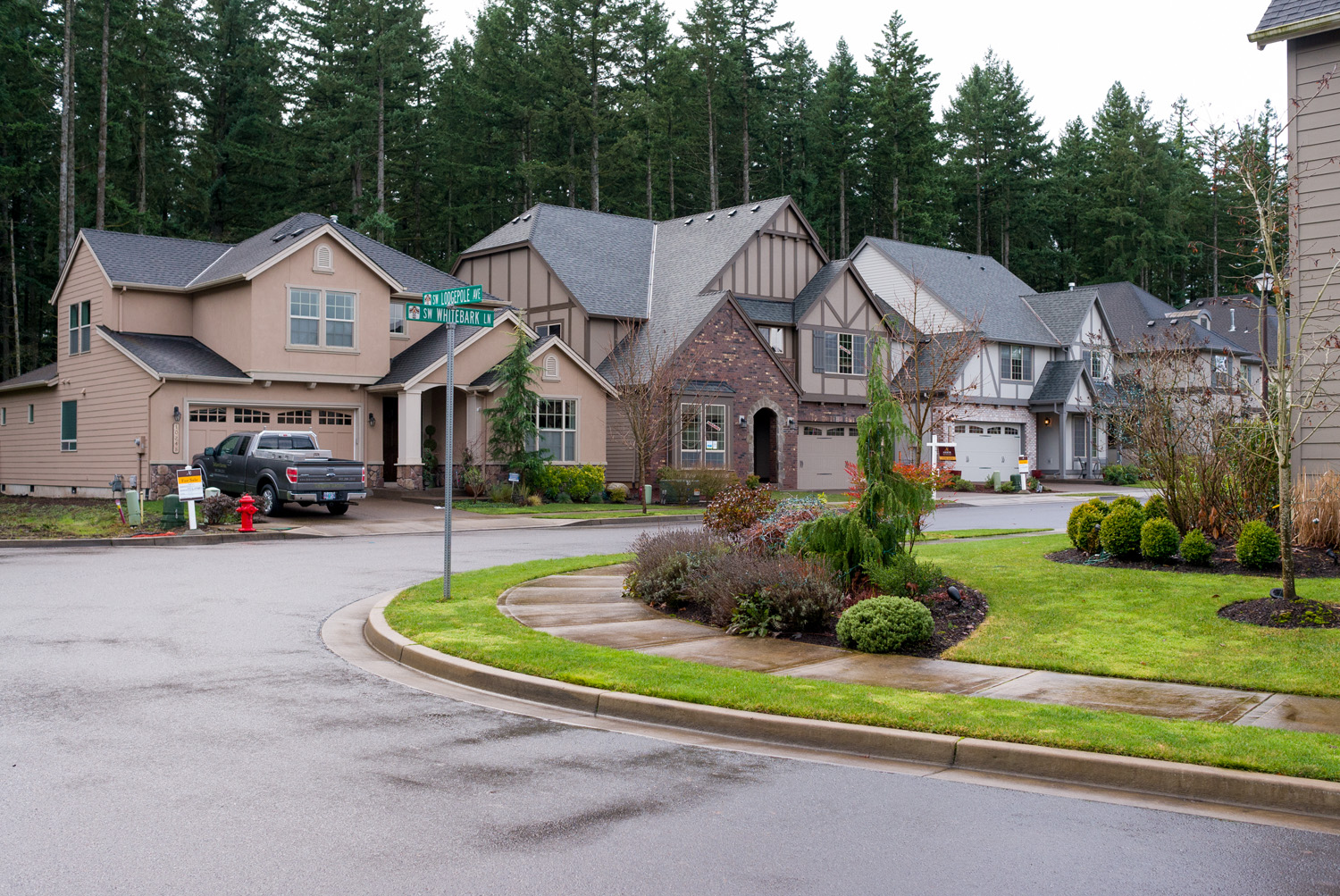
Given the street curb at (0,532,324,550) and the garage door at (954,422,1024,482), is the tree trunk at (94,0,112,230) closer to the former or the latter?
the street curb at (0,532,324,550)

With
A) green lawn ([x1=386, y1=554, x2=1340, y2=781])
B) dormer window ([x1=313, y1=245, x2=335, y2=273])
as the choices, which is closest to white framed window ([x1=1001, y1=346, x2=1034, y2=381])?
dormer window ([x1=313, y1=245, x2=335, y2=273])

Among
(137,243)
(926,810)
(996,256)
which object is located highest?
(996,256)

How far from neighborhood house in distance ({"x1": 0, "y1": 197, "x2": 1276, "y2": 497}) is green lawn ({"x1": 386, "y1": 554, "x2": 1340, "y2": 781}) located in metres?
14.3

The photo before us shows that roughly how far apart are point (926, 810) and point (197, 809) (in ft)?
12.4

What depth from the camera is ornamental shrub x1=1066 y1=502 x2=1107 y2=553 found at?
568 inches

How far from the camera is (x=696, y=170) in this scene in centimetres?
6009

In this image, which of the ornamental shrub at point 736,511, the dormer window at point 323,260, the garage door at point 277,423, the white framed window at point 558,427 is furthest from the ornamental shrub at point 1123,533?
the dormer window at point 323,260

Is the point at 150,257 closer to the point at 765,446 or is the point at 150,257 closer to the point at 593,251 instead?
the point at 593,251

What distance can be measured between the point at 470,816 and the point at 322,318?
27.8 m

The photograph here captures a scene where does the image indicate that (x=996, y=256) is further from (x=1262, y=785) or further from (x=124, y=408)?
(x=1262, y=785)

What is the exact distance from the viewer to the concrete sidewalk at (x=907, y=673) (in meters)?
7.59

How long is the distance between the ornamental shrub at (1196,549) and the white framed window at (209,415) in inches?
991

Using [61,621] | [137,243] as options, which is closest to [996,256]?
[137,243]

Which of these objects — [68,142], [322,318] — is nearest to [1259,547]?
[322,318]
